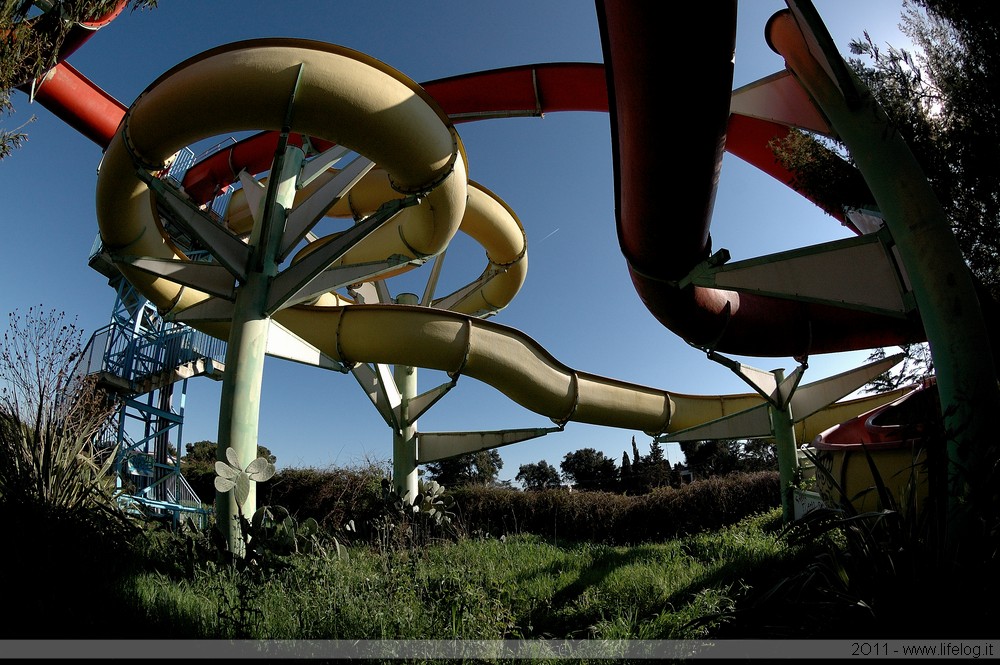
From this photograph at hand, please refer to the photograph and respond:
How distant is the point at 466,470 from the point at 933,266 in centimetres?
2894

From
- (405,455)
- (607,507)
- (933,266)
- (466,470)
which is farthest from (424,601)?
(466,470)

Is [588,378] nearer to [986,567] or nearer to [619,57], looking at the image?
[619,57]

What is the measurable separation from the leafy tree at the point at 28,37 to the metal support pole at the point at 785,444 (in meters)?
10.0

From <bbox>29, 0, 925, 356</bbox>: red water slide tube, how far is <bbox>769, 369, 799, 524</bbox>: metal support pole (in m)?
2.04

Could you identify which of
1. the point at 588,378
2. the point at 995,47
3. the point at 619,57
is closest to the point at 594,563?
the point at 588,378

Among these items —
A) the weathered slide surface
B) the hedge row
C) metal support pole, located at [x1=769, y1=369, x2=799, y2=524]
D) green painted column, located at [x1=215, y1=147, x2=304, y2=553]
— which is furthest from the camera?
the hedge row

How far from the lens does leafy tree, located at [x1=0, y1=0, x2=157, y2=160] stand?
11.8 ft

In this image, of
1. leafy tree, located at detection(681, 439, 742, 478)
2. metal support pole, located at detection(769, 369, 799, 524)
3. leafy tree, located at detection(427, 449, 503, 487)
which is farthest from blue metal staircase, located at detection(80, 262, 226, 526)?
leafy tree, located at detection(681, 439, 742, 478)

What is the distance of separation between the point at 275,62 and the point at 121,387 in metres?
9.15

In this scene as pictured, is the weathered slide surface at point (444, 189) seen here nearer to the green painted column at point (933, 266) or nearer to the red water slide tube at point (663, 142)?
the red water slide tube at point (663, 142)

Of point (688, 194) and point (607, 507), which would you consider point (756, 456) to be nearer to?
point (607, 507)

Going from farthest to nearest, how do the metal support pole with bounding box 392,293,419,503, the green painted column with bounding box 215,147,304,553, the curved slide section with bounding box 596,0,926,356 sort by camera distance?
the metal support pole with bounding box 392,293,419,503
the green painted column with bounding box 215,147,304,553
the curved slide section with bounding box 596,0,926,356

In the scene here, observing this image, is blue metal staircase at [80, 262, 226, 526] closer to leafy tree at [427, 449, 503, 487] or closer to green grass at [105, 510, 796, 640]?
green grass at [105, 510, 796, 640]

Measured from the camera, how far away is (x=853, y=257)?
173 inches
